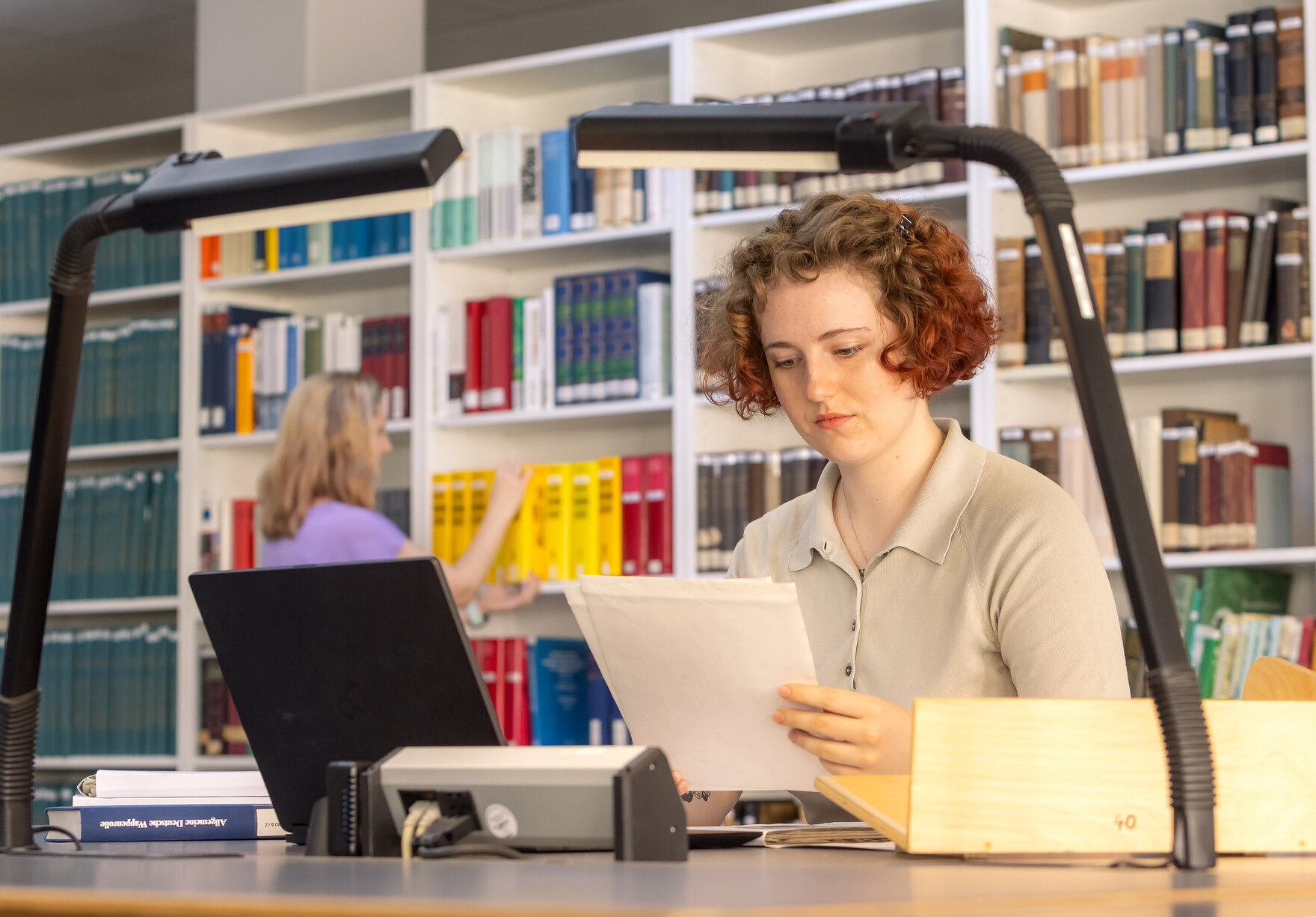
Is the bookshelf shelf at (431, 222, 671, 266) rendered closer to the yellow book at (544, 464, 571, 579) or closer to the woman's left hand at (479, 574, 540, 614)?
the yellow book at (544, 464, 571, 579)

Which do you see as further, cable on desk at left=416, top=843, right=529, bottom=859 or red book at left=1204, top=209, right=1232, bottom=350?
red book at left=1204, top=209, right=1232, bottom=350

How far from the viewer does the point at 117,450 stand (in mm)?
4336

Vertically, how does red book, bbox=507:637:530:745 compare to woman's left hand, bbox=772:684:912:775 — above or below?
below

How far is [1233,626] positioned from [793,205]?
4.06 feet

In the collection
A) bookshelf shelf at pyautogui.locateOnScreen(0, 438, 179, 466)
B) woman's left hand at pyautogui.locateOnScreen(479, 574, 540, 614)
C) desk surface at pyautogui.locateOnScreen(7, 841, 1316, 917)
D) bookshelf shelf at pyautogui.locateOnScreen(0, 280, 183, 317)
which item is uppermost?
bookshelf shelf at pyautogui.locateOnScreen(0, 280, 183, 317)

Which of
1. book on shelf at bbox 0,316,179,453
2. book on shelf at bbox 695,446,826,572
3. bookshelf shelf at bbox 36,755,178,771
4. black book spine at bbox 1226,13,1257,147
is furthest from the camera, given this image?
book on shelf at bbox 0,316,179,453

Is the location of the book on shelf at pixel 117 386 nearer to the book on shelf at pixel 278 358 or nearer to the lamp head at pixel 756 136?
the book on shelf at pixel 278 358

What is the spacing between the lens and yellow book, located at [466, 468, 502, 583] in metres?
3.86

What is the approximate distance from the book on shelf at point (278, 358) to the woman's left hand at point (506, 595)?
0.51 m

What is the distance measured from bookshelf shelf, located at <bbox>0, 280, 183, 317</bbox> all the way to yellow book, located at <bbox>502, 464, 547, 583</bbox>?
3.92ft

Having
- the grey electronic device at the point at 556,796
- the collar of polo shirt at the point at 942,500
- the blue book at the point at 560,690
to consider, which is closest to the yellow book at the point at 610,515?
the blue book at the point at 560,690

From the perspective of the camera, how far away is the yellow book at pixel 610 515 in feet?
12.1

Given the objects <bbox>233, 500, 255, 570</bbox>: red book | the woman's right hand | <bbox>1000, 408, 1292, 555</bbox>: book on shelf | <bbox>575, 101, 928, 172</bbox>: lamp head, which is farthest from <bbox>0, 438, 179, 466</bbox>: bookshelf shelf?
<bbox>575, 101, 928, 172</bbox>: lamp head

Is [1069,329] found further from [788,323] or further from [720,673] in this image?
[788,323]
